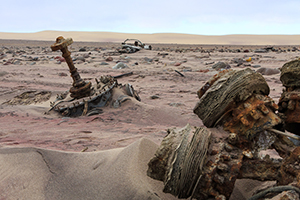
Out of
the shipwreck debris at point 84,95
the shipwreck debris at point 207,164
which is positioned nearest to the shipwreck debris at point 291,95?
the shipwreck debris at point 207,164

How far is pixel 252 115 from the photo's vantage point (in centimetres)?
153

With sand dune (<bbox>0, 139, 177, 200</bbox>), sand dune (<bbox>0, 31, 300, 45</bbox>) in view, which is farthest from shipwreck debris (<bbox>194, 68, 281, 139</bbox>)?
sand dune (<bbox>0, 31, 300, 45</bbox>)

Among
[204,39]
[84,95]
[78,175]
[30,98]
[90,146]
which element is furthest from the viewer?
[204,39]

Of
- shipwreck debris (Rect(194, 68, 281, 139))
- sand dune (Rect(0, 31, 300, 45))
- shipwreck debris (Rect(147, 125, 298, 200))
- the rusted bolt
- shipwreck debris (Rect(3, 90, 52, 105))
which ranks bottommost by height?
shipwreck debris (Rect(3, 90, 52, 105))

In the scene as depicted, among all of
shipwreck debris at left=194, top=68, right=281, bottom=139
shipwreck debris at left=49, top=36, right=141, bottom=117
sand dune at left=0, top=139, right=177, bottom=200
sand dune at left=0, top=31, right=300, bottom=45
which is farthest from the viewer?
sand dune at left=0, top=31, right=300, bottom=45

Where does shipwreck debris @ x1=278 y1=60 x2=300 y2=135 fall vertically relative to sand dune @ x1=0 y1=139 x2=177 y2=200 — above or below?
above

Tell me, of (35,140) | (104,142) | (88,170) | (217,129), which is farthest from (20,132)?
(217,129)

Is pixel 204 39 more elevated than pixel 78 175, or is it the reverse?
pixel 204 39

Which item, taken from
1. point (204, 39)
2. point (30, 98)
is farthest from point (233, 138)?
point (204, 39)

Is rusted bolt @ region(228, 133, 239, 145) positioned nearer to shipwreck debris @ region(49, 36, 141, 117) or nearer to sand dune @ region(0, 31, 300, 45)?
shipwreck debris @ region(49, 36, 141, 117)

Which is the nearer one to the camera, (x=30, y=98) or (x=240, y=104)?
(x=240, y=104)

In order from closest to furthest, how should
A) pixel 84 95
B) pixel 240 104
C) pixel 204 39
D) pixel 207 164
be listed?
pixel 207 164, pixel 240 104, pixel 84 95, pixel 204 39

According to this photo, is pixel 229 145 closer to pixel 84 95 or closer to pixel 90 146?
pixel 90 146

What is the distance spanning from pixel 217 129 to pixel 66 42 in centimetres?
315
